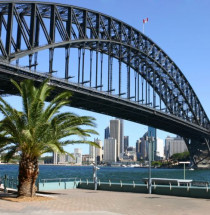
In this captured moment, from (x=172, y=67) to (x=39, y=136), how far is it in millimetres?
89769

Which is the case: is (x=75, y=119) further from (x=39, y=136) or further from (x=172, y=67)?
(x=172, y=67)

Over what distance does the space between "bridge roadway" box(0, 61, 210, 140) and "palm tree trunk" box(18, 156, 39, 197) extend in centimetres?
2435

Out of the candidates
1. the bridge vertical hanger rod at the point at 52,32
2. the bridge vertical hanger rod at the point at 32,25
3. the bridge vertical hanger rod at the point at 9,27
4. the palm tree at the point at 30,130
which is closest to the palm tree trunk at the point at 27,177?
the palm tree at the point at 30,130

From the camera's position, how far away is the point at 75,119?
83.4 ft

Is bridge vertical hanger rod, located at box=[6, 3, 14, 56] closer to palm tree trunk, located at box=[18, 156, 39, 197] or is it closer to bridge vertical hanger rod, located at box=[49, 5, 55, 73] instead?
bridge vertical hanger rod, located at box=[49, 5, 55, 73]

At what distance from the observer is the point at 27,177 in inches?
956

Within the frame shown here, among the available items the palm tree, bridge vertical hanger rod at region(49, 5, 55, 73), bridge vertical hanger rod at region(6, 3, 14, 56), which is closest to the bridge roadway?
bridge vertical hanger rod at region(6, 3, 14, 56)

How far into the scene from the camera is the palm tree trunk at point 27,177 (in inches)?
947

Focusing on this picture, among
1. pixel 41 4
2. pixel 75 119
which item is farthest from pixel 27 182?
pixel 41 4

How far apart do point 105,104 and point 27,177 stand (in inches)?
1839

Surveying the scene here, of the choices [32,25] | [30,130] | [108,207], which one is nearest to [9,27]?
[32,25]

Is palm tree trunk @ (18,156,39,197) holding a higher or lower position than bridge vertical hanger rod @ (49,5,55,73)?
lower

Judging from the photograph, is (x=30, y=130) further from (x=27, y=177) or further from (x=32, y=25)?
(x=32, y=25)

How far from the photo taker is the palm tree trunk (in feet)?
78.9
